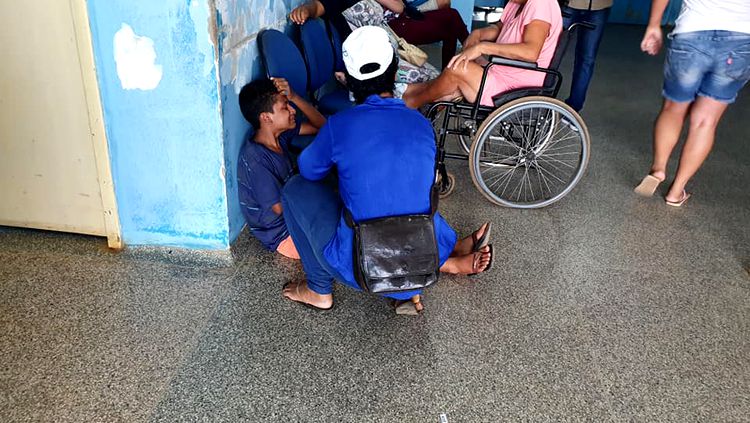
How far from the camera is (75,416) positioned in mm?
1504

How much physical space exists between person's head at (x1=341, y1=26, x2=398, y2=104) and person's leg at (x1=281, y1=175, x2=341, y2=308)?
32 cm

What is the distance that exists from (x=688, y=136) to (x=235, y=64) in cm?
195

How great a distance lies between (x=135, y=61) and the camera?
1868 mm

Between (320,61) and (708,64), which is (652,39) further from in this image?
(320,61)

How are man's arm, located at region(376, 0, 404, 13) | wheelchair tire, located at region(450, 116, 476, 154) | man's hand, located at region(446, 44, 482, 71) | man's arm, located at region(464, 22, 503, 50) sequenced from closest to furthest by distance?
man's hand, located at region(446, 44, 482, 71)
wheelchair tire, located at region(450, 116, 476, 154)
man's arm, located at region(464, 22, 503, 50)
man's arm, located at region(376, 0, 404, 13)

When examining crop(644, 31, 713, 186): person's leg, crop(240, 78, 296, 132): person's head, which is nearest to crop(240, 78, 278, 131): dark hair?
crop(240, 78, 296, 132): person's head

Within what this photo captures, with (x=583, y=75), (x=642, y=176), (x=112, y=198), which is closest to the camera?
(x=112, y=198)

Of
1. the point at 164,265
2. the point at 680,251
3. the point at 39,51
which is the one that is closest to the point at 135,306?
the point at 164,265

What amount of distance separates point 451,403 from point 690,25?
182cm

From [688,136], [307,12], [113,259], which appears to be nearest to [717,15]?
[688,136]

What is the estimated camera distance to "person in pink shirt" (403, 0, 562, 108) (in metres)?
2.38

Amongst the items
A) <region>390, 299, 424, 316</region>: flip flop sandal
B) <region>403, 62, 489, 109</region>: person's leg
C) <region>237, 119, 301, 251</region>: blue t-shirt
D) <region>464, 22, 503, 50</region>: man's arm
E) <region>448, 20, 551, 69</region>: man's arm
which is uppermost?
<region>448, 20, 551, 69</region>: man's arm

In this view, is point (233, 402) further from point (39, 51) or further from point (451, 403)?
point (39, 51)

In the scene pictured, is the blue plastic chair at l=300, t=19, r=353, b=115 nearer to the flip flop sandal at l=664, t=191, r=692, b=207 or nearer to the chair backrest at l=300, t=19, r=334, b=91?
the chair backrest at l=300, t=19, r=334, b=91
